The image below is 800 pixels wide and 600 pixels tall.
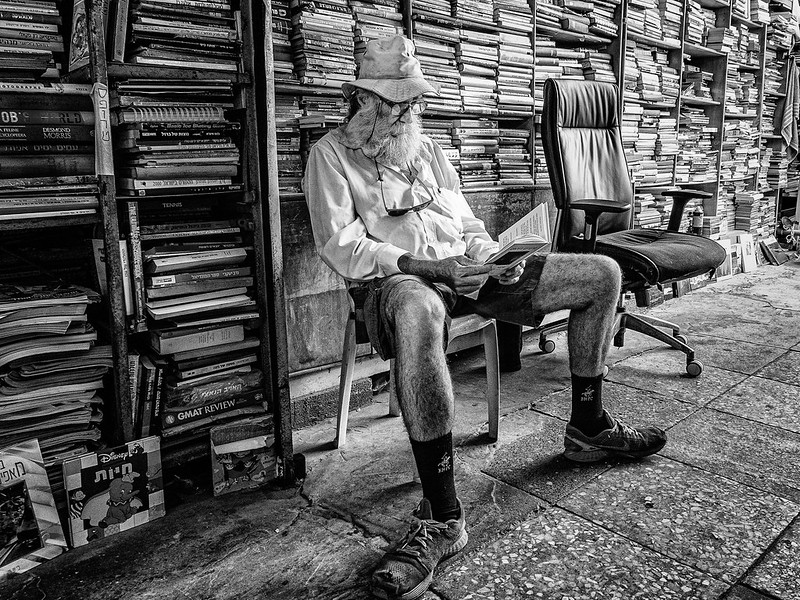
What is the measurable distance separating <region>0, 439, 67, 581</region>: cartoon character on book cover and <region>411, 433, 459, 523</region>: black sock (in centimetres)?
93

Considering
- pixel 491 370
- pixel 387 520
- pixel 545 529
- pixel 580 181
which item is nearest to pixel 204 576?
pixel 387 520

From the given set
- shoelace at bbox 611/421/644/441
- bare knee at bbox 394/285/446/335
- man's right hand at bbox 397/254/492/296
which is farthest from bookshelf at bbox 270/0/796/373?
shoelace at bbox 611/421/644/441

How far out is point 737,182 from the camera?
18.6 feet

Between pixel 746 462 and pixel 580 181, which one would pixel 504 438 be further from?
pixel 580 181

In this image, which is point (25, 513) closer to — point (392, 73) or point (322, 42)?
point (392, 73)

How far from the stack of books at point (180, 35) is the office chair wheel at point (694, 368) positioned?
2273 millimetres

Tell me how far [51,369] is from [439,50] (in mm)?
2149

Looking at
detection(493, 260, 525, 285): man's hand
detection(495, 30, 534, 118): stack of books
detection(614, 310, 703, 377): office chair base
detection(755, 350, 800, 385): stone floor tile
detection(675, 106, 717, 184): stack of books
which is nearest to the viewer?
detection(493, 260, 525, 285): man's hand

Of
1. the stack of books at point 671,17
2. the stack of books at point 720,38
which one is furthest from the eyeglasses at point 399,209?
the stack of books at point 720,38

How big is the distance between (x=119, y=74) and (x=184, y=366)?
0.81 m

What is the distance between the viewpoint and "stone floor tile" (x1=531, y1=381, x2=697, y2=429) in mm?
2400

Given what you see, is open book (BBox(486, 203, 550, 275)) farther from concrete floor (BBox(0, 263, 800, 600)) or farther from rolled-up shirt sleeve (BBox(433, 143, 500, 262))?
concrete floor (BBox(0, 263, 800, 600))

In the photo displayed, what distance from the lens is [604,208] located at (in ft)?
8.34

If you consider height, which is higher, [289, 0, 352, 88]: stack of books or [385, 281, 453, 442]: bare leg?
[289, 0, 352, 88]: stack of books
